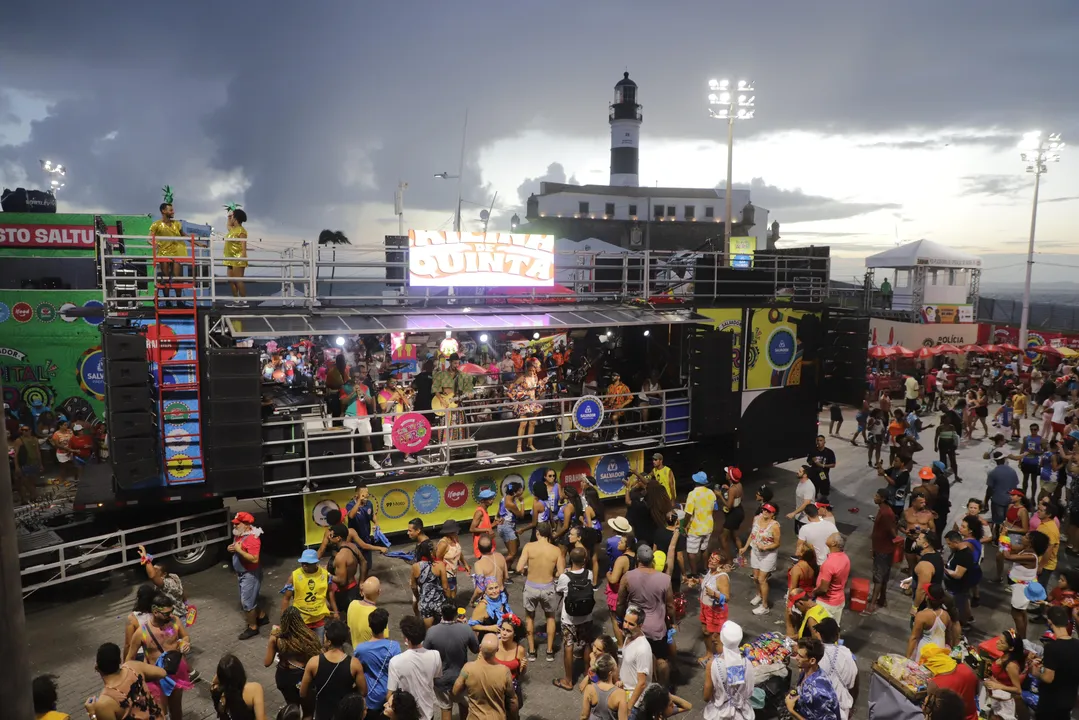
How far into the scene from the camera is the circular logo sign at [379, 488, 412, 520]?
12.6 m

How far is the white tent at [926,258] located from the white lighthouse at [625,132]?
55.3 m

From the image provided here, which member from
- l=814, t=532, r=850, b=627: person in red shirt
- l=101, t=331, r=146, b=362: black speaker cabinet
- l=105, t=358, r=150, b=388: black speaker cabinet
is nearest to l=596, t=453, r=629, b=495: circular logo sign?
l=814, t=532, r=850, b=627: person in red shirt

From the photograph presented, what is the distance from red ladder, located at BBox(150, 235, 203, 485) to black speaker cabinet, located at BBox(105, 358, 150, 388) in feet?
1.01

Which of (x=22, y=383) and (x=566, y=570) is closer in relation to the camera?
(x=566, y=570)

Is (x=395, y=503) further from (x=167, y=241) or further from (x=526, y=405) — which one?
(x=167, y=241)

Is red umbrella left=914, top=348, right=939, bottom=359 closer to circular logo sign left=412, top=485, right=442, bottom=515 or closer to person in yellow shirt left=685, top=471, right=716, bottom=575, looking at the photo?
person in yellow shirt left=685, top=471, right=716, bottom=575

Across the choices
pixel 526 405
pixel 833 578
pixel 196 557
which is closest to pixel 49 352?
pixel 196 557

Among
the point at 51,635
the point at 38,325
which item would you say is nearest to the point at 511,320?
the point at 51,635

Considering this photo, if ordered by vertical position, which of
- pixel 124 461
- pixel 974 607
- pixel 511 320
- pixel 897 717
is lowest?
pixel 974 607

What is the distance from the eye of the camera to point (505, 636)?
683 centimetres

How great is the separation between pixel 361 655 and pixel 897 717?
16.3 feet

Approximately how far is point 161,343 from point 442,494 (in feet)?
18.0

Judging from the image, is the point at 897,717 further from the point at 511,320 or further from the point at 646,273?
the point at 646,273

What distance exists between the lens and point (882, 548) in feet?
34.6
